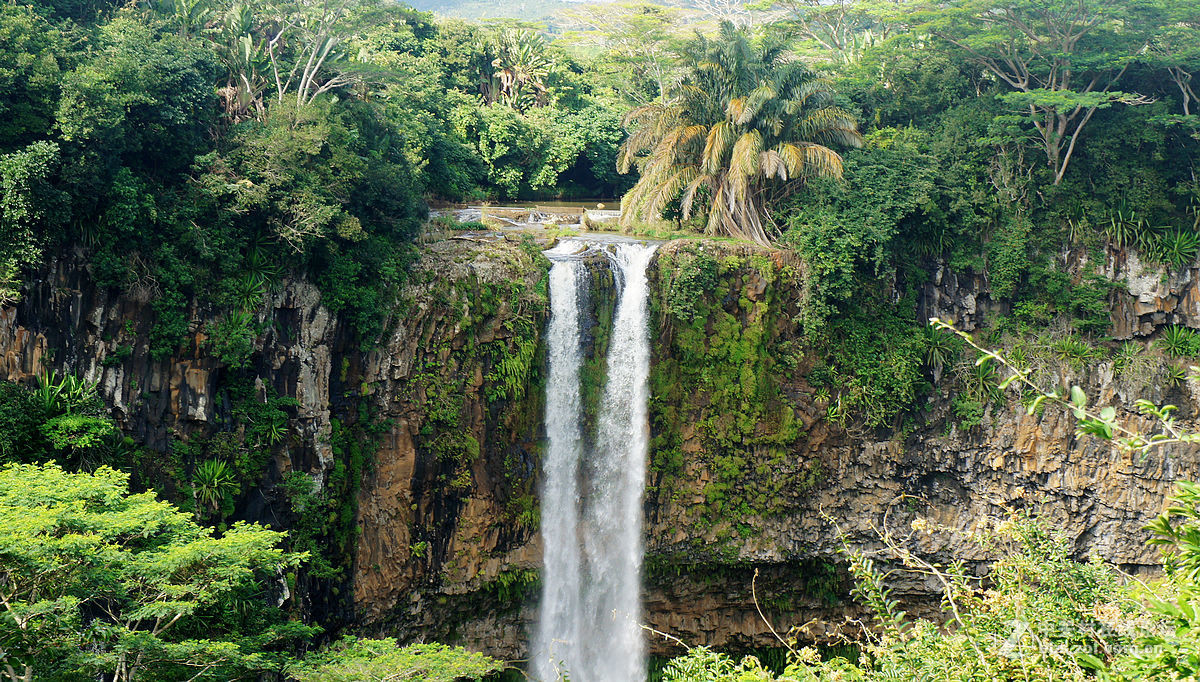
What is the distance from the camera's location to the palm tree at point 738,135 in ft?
57.6

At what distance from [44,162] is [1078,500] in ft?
63.7

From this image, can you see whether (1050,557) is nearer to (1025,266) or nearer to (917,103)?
(1025,266)

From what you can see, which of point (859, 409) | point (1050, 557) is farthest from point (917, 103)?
point (1050, 557)

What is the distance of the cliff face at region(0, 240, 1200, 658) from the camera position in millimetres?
13703

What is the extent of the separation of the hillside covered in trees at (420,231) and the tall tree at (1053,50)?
0.34 feet

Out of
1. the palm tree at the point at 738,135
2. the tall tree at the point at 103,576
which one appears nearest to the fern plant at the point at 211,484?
the tall tree at the point at 103,576

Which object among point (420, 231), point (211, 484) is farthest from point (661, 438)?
point (211, 484)

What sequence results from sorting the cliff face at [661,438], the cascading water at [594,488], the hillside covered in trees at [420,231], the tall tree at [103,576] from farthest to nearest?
the cascading water at [594,488]
the cliff face at [661,438]
the hillside covered in trees at [420,231]
the tall tree at [103,576]

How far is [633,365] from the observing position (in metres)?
16.2

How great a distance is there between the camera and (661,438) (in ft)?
54.2

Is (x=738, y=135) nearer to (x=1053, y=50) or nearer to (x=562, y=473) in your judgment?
(x=1053, y=50)

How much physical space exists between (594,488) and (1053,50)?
45.9 ft

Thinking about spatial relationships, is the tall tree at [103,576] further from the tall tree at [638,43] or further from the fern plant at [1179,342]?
the tall tree at [638,43]

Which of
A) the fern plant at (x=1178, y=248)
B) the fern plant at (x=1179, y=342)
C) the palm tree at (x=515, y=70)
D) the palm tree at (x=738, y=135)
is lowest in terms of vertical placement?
the fern plant at (x=1179, y=342)
